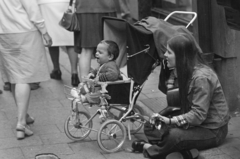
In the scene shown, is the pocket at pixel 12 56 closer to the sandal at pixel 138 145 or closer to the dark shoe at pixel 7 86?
the sandal at pixel 138 145

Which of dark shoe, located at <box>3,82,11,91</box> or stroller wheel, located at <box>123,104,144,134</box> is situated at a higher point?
stroller wheel, located at <box>123,104,144,134</box>

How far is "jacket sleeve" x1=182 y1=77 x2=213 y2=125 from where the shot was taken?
4.77 metres

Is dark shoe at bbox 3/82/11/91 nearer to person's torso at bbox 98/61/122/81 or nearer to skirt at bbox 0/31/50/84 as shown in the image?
skirt at bbox 0/31/50/84

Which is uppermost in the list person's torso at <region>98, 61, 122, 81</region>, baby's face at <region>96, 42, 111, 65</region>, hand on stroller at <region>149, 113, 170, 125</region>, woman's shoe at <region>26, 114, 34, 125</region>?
baby's face at <region>96, 42, 111, 65</region>

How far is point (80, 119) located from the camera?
19.7 feet

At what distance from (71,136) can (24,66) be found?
0.91 meters

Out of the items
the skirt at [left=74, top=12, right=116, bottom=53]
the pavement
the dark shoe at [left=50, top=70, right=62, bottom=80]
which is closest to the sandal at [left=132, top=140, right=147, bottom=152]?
the pavement

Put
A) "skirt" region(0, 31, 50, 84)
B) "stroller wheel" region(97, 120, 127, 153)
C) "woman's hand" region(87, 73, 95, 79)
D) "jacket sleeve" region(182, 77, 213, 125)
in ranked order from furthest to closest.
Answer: "skirt" region(0, 31, 50, 84) → "woman's hand" region(87, 73, 95, 79) → "stroller wheel" region(97, 120, 127, 153) → "jacket sleeve" region(182, 77, 213, 125)

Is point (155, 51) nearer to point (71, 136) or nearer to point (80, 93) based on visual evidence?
point (80, 93)

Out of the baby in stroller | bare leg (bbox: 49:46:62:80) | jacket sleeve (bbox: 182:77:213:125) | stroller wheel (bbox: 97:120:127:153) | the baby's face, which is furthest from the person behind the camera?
bare leg (bbox: 49:46:62:80)

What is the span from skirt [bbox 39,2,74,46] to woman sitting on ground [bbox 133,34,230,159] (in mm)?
3274

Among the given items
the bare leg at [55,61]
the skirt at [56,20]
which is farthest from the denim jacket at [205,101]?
the bare leg at [55,61]

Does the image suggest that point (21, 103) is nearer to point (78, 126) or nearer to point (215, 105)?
point (78, 126)

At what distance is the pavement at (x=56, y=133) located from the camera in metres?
5.40
